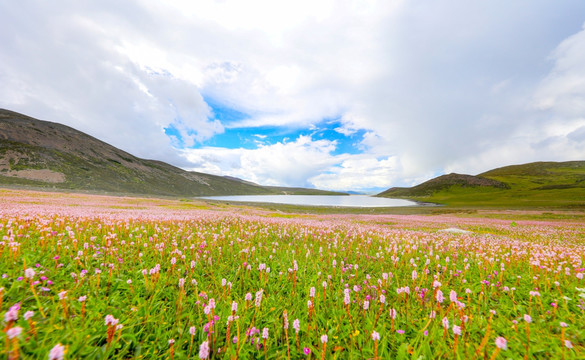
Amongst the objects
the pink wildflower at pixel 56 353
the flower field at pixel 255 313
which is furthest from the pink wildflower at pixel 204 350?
the pink wildflower at pixel 56 353

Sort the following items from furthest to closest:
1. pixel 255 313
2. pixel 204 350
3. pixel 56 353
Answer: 1. pixel 255 313
2. pixel 204 350
3. pixel 56 353

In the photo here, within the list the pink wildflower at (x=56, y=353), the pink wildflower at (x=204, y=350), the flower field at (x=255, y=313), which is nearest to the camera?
the pink wildflower at (x=56, y=353)

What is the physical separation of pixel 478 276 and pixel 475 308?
2243mm

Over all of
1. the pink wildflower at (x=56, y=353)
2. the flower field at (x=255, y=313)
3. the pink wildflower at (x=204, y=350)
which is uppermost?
the pink wildflower at (x=56, y=353)

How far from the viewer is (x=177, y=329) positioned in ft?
9.58

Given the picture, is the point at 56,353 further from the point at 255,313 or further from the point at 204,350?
the point at 255,313

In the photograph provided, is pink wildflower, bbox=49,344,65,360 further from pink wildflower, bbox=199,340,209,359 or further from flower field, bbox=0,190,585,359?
pink wildflower, bbox=199,340,209,359

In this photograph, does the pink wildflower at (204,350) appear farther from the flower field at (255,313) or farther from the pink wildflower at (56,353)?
the pink wildflower at (56,353)

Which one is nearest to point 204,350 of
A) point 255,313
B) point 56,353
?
point 56,353

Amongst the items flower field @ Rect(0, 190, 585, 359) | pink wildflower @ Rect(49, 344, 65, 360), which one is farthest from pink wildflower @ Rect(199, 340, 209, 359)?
pink wildflower @ Rect(49, 344, 65, 360)

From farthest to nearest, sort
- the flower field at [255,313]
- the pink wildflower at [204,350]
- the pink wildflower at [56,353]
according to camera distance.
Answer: the flower field at [255,313] < the pink wildflower at [204,350] < the pink wildflower at [56,353]

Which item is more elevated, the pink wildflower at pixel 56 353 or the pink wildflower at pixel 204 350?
the pink wildflower at pixel 56 353

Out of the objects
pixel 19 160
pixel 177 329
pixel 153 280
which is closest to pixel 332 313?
pixel 177 329

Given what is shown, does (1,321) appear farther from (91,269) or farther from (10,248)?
(10,248)
